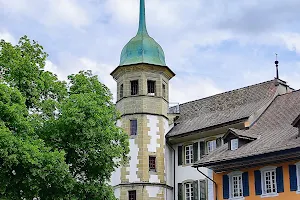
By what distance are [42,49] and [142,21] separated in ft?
59.1

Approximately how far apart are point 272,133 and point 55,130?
11922mm

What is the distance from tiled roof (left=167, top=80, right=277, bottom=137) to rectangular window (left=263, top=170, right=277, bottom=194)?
7333mm

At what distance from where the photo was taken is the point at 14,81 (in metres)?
25.0

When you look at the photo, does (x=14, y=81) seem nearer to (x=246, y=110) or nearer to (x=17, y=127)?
(x=17, y=127)

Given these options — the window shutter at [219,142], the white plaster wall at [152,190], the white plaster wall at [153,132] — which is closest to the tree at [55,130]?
the window shutter at [219,142]

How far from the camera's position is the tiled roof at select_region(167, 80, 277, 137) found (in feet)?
125

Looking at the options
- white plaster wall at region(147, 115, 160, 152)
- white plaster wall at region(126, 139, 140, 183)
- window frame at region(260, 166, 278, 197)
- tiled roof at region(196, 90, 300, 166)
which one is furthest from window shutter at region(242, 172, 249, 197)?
white plaster wall at region(147, 115, 160, 152)

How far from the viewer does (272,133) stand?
3167 cm

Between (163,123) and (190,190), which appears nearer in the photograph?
(190,190)

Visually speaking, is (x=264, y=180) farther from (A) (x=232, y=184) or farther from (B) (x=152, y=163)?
(B) (x=152, y=163)

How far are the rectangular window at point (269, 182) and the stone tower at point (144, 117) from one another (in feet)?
37.8

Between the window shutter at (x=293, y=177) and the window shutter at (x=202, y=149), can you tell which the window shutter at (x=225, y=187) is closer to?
the window shutter at (x=293, y=177)

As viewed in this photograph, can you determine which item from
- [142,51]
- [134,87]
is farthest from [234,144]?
[142,51]

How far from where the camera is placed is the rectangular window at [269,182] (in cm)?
2919
